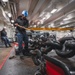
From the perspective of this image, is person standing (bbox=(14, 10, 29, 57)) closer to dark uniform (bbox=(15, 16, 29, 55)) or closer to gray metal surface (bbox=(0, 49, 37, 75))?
dark uniform (bbox=(15, 16, 29, 55))

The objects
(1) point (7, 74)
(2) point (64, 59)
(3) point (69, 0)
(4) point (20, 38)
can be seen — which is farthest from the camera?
(3) point (69, 0)

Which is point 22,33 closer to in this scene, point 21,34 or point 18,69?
point 21,34

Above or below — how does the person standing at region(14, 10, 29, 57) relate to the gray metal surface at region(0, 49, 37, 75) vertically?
above

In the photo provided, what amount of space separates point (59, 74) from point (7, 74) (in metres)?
1.65

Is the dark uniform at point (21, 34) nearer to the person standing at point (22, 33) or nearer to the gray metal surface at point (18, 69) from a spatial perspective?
the person standing at point (22, 33)

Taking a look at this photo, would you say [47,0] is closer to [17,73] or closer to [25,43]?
[25,43]

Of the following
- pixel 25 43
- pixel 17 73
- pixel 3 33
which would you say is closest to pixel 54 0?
pixel 25 43

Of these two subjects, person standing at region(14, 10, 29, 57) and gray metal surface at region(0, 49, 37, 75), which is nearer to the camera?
gray metal surface at region(0, 49, 37, 75)

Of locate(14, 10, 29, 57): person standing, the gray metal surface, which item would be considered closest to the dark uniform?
locate(14, 10, 29, 57): person standing

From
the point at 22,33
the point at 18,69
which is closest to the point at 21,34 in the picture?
the point at 22,33

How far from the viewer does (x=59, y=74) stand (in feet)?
4.24

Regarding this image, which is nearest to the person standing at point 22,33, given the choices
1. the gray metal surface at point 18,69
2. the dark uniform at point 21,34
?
the dark uniform at point 21,34

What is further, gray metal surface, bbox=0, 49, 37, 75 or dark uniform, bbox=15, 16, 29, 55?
dark uniform, bbox=15, 16, 29, 55

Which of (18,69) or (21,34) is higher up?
(21,34)
